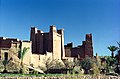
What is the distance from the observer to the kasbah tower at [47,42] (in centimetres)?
7025

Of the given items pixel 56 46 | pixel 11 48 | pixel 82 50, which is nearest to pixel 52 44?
pixel 56 46

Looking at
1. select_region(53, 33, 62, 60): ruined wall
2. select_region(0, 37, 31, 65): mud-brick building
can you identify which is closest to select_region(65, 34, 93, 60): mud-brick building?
select_region(53, 33, 62, 60): ruined wall

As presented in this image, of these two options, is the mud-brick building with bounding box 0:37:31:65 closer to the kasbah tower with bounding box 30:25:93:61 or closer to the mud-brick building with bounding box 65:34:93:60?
the kasbah tower with bounding box 30:25:93:61

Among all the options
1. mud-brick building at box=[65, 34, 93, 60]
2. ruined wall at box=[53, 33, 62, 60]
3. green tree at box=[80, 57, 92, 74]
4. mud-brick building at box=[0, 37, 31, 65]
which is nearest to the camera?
mud-brick building at box=[0, 37, 31, 65]

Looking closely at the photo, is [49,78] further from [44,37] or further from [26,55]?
[44,37]

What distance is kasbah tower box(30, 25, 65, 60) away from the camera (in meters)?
70.2

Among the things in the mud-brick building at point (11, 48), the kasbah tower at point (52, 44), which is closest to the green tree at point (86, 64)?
the kasbah tower at point (52, 44)

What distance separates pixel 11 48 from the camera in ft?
186

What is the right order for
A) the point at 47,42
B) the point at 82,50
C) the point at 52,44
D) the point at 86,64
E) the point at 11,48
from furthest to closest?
the point at 82,50, the point at 47,42, the point at 52,44, the point at 86,64, the point at 11,48

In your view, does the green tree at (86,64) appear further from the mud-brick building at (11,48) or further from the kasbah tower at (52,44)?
the mud-brick building at (11,48)

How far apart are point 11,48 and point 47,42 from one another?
15.8 meters

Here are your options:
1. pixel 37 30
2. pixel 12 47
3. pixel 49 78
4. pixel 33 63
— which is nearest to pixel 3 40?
pixel 12 47

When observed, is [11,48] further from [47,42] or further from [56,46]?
[56,46]

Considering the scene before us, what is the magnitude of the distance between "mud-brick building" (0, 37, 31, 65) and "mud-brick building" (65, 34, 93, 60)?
19127mm
